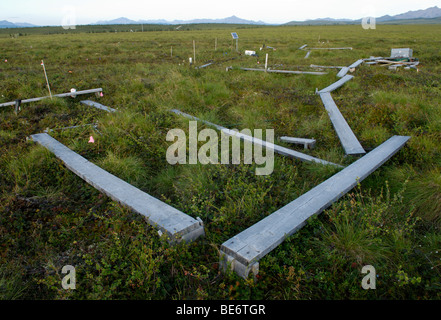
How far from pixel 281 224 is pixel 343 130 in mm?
3082

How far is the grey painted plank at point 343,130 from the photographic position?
4070 millimetres

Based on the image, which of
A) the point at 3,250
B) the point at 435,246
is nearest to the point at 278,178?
the point at 435,246

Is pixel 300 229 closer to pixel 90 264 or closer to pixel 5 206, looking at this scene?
pixel 90 264

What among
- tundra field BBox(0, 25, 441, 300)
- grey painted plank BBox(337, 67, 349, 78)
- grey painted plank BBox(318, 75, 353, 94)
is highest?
grey painted plank BBox(337, 67, 349, 78)

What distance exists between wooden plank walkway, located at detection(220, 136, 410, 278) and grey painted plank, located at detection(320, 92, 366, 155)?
1.66 ft

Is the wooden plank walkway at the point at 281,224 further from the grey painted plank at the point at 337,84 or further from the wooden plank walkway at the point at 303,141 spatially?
the grey painted plank at the point at 337,84

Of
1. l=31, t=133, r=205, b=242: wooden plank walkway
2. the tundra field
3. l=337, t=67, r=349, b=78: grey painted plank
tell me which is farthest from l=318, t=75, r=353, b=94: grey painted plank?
l=31, t=133, r=205, b=242: wooden plank walkway

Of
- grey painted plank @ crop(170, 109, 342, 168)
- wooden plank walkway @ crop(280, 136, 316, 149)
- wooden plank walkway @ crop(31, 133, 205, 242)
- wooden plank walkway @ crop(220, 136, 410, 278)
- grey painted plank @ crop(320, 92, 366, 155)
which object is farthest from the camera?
wooden plank walkway @ crop(280, 136, 316, 149)

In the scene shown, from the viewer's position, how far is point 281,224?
7.95 ft

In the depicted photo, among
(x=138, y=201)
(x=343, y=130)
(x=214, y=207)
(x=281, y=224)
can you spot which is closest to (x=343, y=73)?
(x=343, y=130)

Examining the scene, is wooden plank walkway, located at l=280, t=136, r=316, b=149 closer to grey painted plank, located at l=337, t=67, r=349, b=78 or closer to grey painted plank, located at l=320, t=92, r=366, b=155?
grey painted plank, located at l=320, t=92, r=366, b=155

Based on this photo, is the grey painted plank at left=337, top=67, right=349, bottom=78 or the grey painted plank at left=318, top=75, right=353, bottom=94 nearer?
the grey painted plank at left=318, top=75, right=353, bottom=94

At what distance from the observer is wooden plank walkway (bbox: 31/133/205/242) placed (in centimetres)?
246
